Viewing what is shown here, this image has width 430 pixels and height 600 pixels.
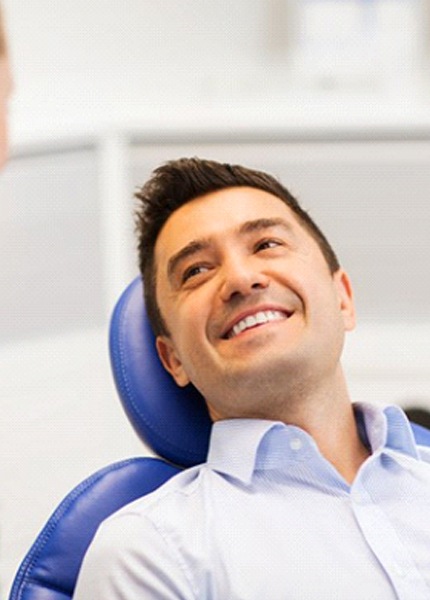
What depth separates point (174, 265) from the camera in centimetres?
164

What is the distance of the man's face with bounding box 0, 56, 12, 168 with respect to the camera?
1008mm

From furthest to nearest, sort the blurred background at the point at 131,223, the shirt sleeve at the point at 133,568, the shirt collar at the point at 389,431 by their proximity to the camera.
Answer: the blurred background at the point at 131,223 < the shirt collar at the point at 389,431 < the shirt sleeve at the point at 133,568

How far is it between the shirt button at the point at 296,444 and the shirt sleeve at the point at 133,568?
0.23 metres

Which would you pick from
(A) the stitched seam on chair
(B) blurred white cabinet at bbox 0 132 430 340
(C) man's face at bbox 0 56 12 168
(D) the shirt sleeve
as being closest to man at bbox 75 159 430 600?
(D) the shirt sleeve

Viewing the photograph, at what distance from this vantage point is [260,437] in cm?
150

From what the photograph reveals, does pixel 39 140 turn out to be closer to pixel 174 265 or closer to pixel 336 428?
pixel 174 265

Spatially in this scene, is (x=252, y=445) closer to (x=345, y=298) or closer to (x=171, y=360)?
(x=171, y=360)

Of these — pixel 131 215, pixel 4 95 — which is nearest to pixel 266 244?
pixel 4 95

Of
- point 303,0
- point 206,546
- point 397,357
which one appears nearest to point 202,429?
point 206,546

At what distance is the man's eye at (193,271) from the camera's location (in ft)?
5.30

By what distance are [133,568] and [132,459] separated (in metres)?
0.29

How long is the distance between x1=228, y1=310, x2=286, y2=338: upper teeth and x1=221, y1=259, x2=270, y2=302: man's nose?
3 centimetres

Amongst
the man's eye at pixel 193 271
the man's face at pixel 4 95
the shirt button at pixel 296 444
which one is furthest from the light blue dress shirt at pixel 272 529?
the man's face at pixel 4 95

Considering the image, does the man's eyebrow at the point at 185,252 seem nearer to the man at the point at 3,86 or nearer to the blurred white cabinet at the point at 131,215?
the man at the point at 3,86
